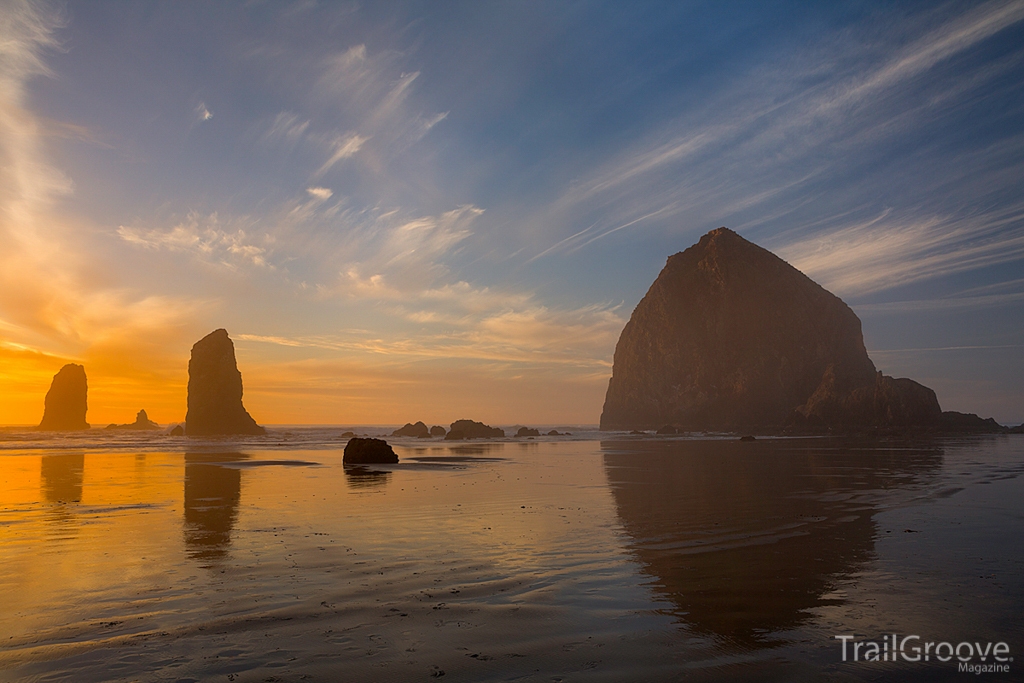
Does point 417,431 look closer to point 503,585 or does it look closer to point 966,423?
point 503,585

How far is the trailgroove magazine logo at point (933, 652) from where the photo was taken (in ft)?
20.9

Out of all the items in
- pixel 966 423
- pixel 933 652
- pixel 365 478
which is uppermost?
pixel 933 652

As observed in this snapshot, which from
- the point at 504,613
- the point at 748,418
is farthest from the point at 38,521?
the point at 748,418

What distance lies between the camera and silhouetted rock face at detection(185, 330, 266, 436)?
395 ft

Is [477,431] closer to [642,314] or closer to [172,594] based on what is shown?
[172,594]

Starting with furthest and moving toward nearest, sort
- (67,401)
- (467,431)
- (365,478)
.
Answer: (67,401)
(467,431)
(365,478)

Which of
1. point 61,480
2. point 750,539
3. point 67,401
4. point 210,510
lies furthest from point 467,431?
point 67,401

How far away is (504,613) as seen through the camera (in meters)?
7.93

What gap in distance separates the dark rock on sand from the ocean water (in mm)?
98252

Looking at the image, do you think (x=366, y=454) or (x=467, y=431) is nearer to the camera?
(x=366, y=454)

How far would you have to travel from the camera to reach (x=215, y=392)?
122125mm

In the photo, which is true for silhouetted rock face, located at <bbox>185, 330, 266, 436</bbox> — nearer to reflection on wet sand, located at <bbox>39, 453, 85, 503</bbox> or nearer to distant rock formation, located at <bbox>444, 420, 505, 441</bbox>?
distant rock formation, located at <bbox>444, 420, 505, 441</bbox>

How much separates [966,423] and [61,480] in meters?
129

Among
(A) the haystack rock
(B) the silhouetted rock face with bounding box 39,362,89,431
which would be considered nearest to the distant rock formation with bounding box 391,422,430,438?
(A) the haystack rock
